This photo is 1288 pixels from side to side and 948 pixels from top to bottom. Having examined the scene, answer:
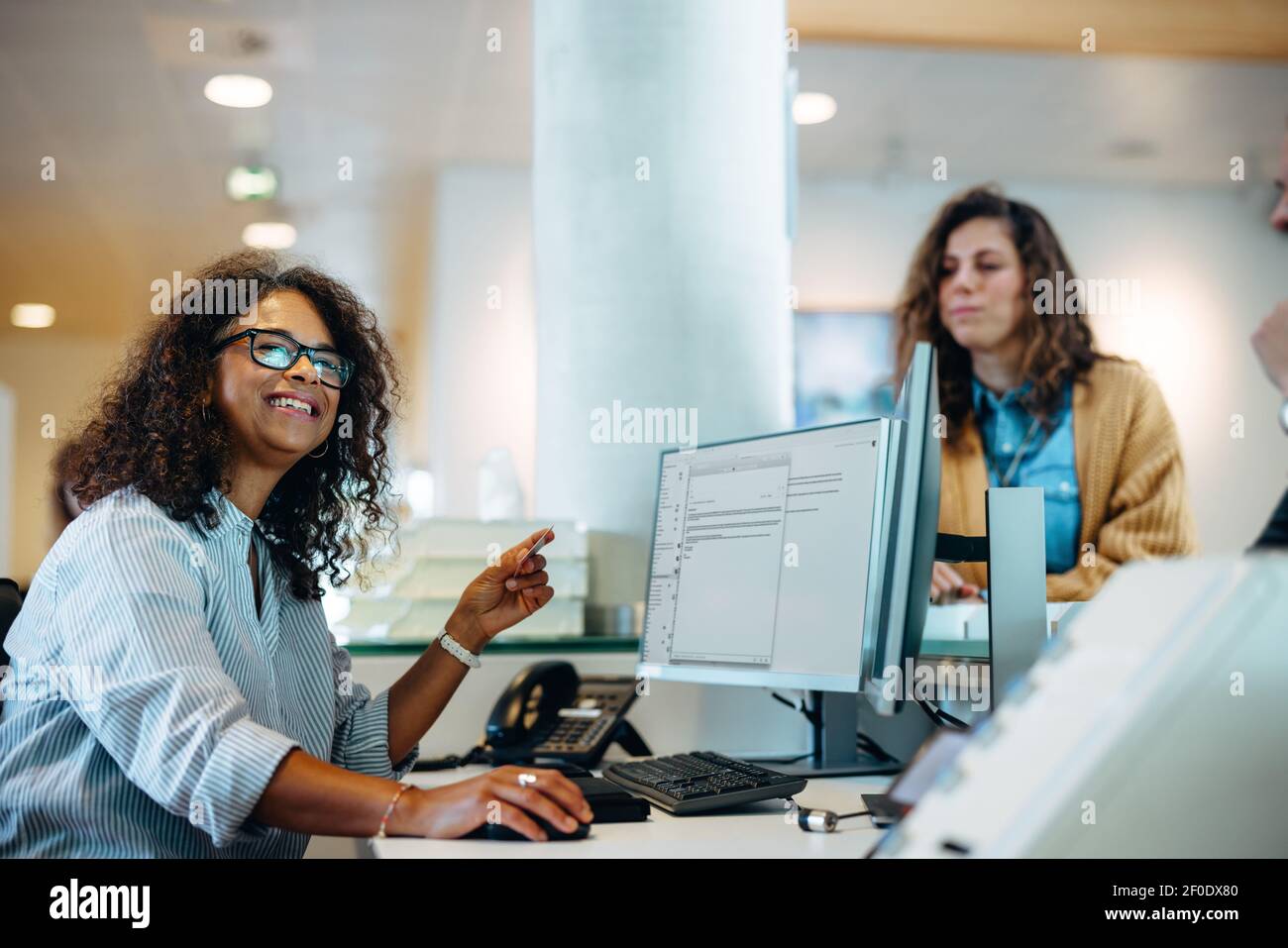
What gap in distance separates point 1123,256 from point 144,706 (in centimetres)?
538

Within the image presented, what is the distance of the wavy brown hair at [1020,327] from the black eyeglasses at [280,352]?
1.55 metres

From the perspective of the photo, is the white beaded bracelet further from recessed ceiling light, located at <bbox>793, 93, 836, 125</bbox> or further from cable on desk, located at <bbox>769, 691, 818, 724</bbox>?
recessed ceiling light, located at <bbox>793, 93, 836, 125</bbox>

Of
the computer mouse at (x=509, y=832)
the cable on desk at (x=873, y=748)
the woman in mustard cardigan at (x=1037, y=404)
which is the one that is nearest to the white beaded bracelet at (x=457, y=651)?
the computer mouse at (x=509, y=832)

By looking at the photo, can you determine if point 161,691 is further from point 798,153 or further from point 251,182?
point 251,182

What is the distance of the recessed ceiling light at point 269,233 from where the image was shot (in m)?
6.24

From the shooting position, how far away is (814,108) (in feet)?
16.4

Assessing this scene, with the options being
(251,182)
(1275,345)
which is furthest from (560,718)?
(251,182)

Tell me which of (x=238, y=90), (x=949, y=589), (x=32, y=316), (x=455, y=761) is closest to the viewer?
(x=455, y=761)

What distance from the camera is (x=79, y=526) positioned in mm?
1229

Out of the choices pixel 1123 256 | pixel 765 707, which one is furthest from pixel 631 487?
pixel 1123 256

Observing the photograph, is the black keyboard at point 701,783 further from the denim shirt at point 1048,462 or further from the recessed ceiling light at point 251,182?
the recessed ceiling light at point 251,182

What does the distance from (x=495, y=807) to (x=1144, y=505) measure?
6.05 feet

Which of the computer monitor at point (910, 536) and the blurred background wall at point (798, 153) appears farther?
the blurred background wall at point (798, 153)
